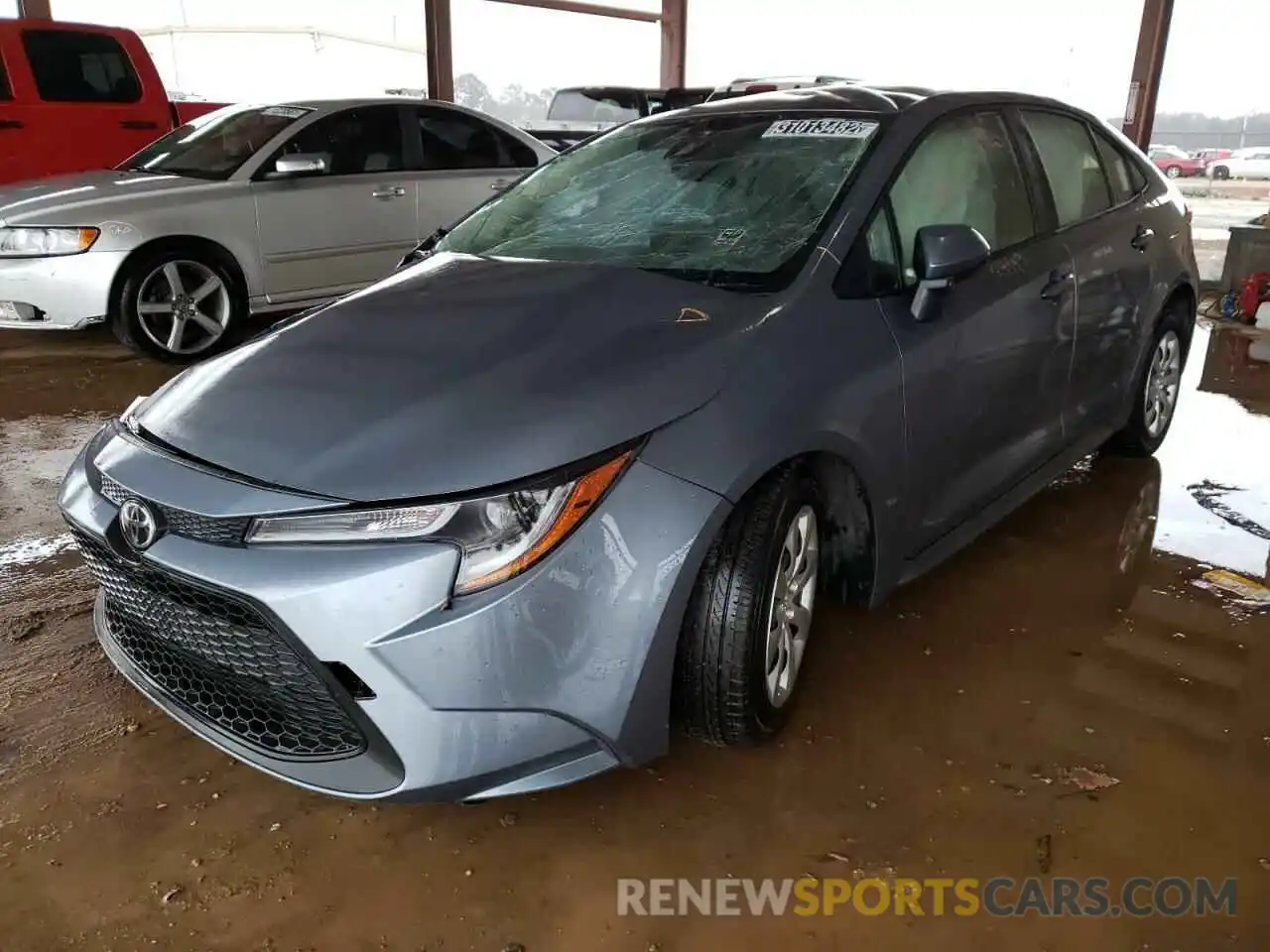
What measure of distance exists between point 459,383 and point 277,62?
29.2 ft

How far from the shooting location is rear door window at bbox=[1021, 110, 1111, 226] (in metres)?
2.99

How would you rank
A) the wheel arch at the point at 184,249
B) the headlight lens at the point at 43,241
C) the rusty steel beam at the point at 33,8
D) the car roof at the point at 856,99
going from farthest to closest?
the rusty steel beam at the point at 33,8
the wheel arch at the point at 184,249
the headlight lens at the point at 43,241
the car roof at the point at 856,99

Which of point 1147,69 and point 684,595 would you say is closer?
point 684,595

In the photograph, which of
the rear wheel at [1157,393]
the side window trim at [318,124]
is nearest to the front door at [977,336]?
the rear wheel at [1157,393]

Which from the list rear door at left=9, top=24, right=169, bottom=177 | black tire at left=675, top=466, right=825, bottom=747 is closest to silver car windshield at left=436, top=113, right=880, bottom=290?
black tire at left=675, top=466, right=825, bottom=747

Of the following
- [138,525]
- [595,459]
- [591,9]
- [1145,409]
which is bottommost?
[1145,409]

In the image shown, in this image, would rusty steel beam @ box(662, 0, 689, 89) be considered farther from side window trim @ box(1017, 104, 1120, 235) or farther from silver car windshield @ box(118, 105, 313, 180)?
side window trim @ box(1017, 104, 1120, 235)

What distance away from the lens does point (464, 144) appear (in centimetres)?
639

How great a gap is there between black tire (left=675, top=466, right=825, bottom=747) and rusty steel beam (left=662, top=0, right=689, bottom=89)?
35.0ft

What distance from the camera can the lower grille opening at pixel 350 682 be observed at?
1618mm

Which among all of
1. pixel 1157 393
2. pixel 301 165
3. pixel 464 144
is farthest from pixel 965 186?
pixel 464 144

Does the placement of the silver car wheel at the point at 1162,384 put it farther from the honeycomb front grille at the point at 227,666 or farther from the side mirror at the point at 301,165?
the side mirror at the point at 301,165

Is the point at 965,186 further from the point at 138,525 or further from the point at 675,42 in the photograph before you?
the point at 675,42

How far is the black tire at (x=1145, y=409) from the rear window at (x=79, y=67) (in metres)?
6.65
